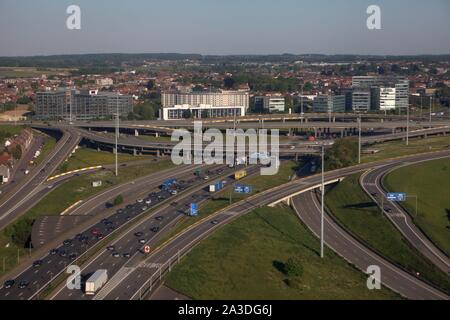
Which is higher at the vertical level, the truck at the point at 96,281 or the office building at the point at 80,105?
the office building at the point at 80,105

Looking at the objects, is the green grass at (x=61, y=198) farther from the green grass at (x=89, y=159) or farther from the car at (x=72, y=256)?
the green grass at (x=89, y=159)

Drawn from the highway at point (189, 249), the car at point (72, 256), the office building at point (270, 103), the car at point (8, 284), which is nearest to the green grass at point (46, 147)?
the highway at point (189, 249)

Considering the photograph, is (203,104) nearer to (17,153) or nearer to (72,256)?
(17,153)

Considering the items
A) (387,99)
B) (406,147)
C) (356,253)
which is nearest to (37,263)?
(356,253)

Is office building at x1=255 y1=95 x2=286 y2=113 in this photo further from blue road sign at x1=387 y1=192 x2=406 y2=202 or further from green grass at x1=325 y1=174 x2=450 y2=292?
blue road sign at x1=387 y1=192 x2=406 y2=202

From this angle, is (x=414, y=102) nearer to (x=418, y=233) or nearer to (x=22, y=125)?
(x=22, y=125)

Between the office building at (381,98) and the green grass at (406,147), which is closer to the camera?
the green grass at (406,147)
